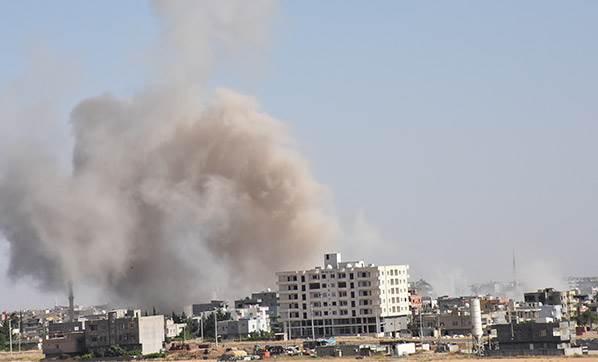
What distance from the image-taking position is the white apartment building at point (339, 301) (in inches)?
3457

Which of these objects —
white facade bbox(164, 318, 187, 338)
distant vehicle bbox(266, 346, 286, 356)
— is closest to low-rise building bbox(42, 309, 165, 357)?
distant vehicle bbox(266, 346, 286, 356)

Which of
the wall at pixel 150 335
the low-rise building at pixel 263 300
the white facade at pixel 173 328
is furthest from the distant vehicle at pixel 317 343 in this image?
the low-rise building at pixel 263 300

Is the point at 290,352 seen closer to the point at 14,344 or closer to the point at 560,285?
the point at 14,344

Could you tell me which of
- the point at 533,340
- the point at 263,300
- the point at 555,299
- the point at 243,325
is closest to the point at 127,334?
the point at 243,325

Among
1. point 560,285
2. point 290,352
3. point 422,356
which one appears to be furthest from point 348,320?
point 560,285

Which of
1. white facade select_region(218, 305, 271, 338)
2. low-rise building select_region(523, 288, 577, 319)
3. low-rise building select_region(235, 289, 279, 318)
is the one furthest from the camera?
low-rise building select_region(235, 289, 279, 318)

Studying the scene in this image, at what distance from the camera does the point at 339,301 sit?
88375 mm

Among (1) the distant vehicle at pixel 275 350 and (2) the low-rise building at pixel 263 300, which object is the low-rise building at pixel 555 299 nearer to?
(2) the low-rise building at pixel 263 300

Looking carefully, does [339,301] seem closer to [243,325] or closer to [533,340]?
[243,325]

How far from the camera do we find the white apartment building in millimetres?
Answer: 87812

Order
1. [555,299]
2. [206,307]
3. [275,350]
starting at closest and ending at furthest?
[275,350] → [555,299] → [206,307]

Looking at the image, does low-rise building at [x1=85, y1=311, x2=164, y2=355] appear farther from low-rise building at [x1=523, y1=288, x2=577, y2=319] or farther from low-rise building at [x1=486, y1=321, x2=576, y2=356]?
low-rise building at [x1=523, y1=288, x2=577, y2=319]

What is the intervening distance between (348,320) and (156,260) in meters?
23.2

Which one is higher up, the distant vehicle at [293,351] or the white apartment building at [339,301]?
the white apartment building at [339,301]
